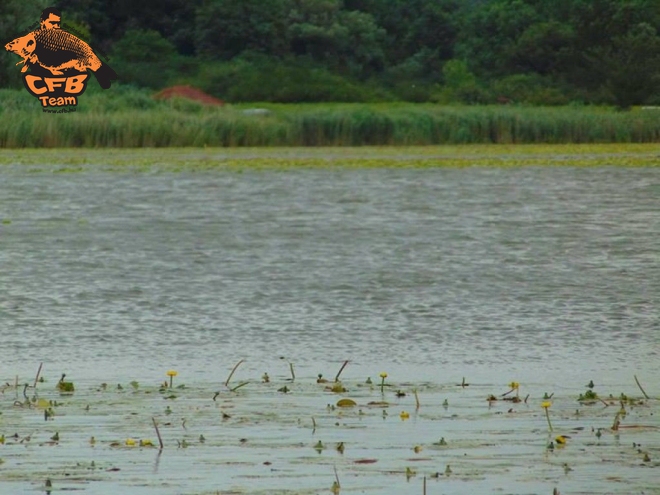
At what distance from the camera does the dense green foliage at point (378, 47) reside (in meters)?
63.4

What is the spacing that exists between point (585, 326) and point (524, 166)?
23328 millimetres

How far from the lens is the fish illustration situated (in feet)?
179

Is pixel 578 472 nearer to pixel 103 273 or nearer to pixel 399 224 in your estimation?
pixel 103 273

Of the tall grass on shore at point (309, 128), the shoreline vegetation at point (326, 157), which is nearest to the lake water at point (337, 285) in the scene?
the shoreline vegetation at point (326, 157)

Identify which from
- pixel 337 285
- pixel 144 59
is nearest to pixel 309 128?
pixel 144 59

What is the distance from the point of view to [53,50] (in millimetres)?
55844

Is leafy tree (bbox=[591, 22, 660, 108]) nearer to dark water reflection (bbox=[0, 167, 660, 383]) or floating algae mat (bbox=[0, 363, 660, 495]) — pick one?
dark water reflection (bbox=[0, 167, 660, 383])

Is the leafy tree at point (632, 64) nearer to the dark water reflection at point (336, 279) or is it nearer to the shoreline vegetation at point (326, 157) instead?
the shoreline vegetation at point (326, 157)

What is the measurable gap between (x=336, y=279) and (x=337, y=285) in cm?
50

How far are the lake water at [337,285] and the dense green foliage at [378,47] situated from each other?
36.3 meters

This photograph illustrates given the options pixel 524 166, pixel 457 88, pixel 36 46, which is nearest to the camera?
pixel 524 166

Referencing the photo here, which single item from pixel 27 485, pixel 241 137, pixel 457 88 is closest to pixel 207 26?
pixel 457 88

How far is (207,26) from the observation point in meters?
72.9

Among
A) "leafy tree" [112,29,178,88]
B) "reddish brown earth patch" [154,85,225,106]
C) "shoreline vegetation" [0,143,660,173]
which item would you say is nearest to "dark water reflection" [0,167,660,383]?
"shoreline vegetation" [0,143,660,173]
